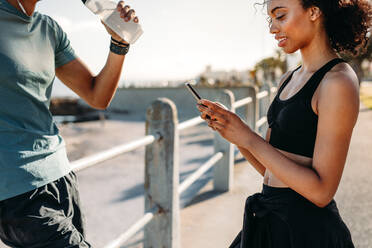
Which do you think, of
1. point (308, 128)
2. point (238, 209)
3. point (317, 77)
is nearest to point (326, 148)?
point (308, 128)

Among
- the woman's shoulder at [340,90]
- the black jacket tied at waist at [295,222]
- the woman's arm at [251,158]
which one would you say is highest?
the woman's shoulder at [340,90]

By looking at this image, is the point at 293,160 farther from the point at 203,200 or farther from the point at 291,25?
the point at 203,200

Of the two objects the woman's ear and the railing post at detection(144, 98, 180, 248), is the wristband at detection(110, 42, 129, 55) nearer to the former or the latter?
the woman's ear

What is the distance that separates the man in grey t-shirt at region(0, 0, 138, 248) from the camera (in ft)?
4.13

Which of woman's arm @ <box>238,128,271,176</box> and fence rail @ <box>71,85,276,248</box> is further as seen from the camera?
fence rail @ <box>71,85,276,248</box>

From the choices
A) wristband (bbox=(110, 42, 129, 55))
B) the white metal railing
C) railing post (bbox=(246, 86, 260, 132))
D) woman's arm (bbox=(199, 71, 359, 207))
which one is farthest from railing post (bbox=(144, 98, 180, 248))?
railing post (bbox=(246, 86, 260, 132))

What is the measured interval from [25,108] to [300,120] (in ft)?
3.08

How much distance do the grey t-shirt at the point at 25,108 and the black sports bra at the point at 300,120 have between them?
82 centimetres

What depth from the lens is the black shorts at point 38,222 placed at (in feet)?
4.14

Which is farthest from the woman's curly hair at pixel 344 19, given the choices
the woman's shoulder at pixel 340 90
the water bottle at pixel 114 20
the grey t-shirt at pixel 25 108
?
the grey t-shirt at pixel 25 108

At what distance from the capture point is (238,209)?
4.16 m

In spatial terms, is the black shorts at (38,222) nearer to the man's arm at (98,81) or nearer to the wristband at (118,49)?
the man's arm at (98,81)

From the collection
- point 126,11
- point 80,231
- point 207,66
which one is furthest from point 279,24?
point 207,66

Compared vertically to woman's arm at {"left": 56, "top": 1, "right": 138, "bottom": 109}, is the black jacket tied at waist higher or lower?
lower
